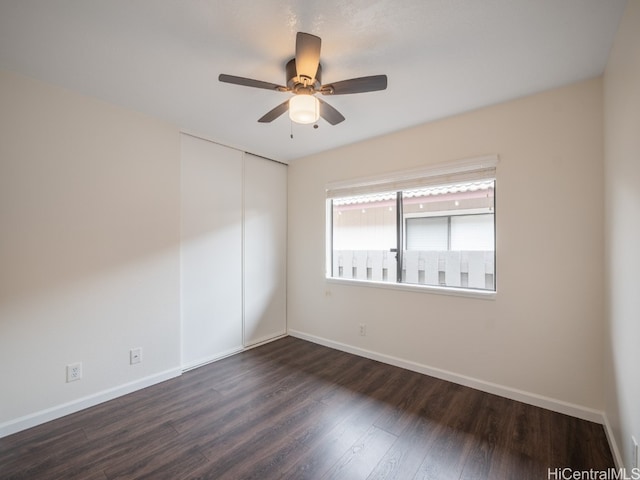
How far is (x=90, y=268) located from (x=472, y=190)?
3.48m

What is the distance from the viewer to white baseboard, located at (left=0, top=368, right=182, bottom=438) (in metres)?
1.93

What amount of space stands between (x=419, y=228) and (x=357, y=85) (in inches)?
72.2

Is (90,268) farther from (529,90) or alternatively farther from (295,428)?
(529,90)

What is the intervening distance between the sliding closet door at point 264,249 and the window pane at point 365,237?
2.68ft

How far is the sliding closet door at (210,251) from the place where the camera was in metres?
2.93

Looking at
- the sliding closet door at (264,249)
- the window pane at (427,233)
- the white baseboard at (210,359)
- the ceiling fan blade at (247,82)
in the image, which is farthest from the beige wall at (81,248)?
the window pane at (427,233)

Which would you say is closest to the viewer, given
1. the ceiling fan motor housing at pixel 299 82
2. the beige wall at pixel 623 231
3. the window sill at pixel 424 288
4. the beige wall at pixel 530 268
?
the beige wall at pixel 623 231

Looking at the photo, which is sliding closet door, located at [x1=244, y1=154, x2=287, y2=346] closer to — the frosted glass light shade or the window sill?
the window sill

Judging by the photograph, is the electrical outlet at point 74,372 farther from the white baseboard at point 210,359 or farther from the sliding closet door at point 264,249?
the sliding closet door at point 264,249

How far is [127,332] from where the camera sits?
8.08 ft

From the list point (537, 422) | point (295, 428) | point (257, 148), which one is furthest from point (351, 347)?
point (257, 148)
